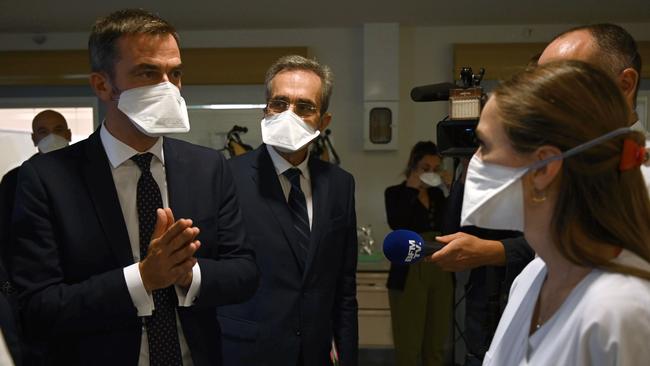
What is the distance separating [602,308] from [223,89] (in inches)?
188

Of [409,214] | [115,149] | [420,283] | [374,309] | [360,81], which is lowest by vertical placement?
[374,309]

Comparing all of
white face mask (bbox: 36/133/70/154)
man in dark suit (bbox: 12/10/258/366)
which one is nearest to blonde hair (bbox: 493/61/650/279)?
man in dark suit (bbox: 12/10/258/366)

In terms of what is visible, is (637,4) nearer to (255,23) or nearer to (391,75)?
(391,75)

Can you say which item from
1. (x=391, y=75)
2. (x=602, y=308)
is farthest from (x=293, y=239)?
(x=391, y=75)

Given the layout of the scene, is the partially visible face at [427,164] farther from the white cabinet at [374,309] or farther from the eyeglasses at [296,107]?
the eyeglasses at [296,107]

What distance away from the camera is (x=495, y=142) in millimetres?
1107

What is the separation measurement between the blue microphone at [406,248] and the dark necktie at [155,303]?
602 millimetres

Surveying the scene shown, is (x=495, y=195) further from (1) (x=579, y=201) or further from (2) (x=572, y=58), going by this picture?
(2) (x=572, y=58)

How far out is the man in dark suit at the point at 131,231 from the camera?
55.3 inches

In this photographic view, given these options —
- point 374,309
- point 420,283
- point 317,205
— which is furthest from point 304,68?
point 374,309

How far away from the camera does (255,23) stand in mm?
5141

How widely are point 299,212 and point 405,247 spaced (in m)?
0.49

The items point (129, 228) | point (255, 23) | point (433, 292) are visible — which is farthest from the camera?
point (255, 23)

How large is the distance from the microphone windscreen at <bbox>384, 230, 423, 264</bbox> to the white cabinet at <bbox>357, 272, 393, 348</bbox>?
3129 mm
